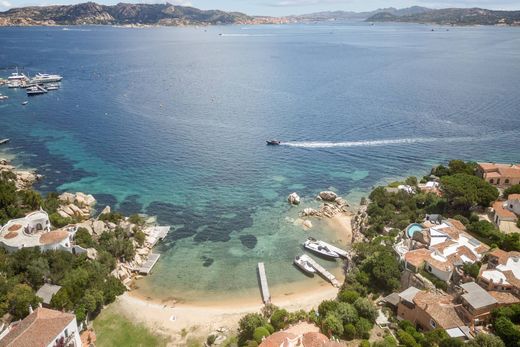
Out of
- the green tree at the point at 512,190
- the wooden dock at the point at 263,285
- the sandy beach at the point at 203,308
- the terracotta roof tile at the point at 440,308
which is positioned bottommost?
the sandy beach at the point at 203,308

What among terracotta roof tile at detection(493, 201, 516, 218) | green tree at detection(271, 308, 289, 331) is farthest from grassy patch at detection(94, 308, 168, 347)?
terracotta roof tile at detection(493, 201, 516, 218)

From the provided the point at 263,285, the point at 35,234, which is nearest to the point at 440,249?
the point at 263,285

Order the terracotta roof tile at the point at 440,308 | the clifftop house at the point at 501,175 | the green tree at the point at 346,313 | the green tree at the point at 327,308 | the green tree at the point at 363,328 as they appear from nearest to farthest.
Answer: the terracotta roof tile at the point at 440,308
the green tree at the point at 363,328
the green tree at the point at 346,313
the green tree at the point at 327,308
the clifftop house at the point at 501,175

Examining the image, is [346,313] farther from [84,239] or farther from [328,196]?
[84,239]

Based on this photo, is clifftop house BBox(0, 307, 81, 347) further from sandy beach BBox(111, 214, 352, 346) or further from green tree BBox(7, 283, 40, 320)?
sandy beach BBox(111, 214, 352, 346)

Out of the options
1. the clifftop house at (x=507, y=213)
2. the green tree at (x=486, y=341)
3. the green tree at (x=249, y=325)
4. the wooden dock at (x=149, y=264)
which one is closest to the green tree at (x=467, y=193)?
the clifftop house at (x=507, y=213)

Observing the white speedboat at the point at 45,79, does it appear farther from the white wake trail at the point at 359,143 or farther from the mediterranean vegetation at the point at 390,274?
the mediterranean vegetation at the point at 390,274
